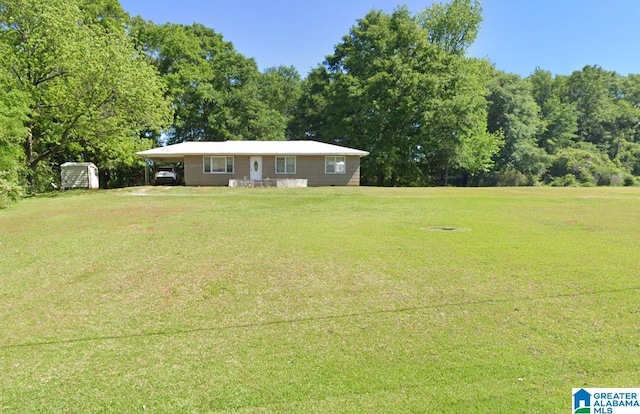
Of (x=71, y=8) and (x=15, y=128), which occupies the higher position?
(x=71, y=8)

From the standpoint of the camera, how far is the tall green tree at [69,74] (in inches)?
853

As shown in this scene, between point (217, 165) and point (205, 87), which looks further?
point (205, 87)

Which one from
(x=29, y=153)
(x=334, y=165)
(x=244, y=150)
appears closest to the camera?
(x=29, y=153)

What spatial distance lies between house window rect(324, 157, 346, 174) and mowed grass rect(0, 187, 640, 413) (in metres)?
16.9

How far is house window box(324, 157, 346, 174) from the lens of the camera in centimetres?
2678

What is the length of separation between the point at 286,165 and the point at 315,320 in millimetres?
22296

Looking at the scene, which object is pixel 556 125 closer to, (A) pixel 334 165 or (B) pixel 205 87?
(A) pixel 334 165

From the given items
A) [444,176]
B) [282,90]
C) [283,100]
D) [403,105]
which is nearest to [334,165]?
[403,105]

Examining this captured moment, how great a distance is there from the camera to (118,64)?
859 inches

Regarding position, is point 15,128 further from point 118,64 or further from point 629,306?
point 629,306

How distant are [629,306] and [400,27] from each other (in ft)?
119

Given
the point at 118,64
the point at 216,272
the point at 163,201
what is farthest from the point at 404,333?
the point at 118,64

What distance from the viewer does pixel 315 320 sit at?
4.84 metres

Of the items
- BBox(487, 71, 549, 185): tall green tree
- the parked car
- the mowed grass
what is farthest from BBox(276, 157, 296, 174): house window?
BBox(487, 71, 549, 185): tall green tree
